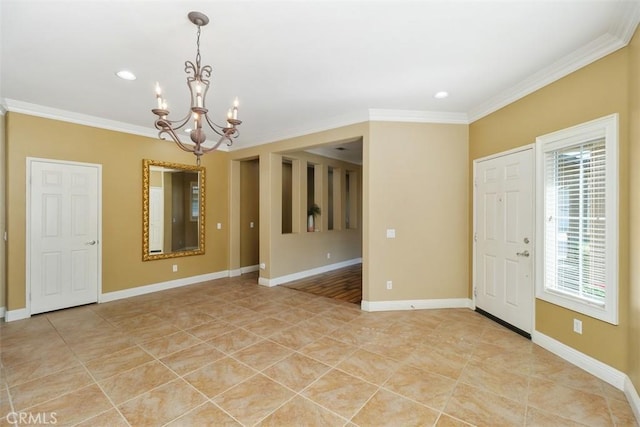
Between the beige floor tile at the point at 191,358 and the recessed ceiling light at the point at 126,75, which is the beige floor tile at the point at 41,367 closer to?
the beige floor tile at the point at 191,358

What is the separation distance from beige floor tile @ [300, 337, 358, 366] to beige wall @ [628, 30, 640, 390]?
211 centimetres

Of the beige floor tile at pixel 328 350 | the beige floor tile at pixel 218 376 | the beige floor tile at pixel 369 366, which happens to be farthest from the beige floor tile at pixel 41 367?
the beige floor tile at pixel 369 366

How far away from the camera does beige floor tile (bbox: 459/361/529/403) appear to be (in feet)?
7.03

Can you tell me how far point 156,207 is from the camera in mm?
4863

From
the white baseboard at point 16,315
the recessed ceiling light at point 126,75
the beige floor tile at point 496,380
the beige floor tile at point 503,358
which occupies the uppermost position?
the recessed ceiling light at point 126,75

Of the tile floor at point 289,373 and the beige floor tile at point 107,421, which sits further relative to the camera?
the tile floor at point 289,373

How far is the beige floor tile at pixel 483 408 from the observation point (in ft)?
6.09

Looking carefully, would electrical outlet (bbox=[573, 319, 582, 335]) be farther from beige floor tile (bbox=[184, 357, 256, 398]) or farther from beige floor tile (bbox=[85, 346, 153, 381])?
beige floor tile (bbox=[85, 346, 153, 381])

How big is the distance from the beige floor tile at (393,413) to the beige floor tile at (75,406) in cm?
179

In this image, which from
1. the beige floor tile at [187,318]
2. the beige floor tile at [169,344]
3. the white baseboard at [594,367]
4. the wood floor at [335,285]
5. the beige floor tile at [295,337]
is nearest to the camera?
the white baseboard at [594,367]

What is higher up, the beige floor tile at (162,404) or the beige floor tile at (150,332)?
the beige floor tile at (162,404)

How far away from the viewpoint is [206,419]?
1860 mm

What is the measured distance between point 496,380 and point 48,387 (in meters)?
3.59

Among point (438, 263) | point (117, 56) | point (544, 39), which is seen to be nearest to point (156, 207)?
point (117, 56)
